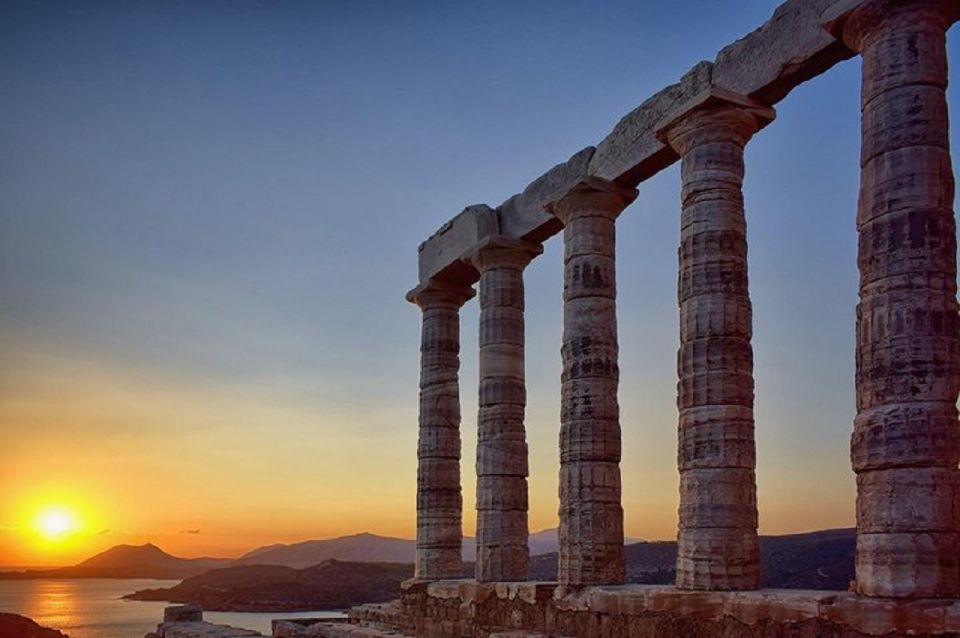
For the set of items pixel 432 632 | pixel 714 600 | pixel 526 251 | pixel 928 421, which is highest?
pixel 526 251

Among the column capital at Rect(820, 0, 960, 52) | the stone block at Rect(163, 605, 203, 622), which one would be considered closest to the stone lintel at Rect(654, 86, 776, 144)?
the column capital at Rect(820, 0, 960, 52)

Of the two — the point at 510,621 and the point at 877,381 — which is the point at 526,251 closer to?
the point at 510,621

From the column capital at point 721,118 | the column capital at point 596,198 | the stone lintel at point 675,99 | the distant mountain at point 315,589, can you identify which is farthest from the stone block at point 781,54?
the distant mountain at point 315,589

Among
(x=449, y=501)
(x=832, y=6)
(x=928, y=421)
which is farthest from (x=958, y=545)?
(x=449, y=501)

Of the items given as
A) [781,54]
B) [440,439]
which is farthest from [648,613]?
[440,439]

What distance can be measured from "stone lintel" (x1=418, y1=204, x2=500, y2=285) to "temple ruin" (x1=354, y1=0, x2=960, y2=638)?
68mm

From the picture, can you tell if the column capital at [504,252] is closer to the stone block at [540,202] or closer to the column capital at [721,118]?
the stone block at [540,202]

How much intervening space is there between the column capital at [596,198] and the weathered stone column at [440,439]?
6.24 m

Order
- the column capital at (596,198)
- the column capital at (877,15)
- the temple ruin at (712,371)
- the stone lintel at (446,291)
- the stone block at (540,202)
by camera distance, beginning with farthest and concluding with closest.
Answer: the stone lintel at (446,291) < the stone block at (540,202) < the column capital at (596,198) < the column capital at (877,15) < the temple ruin at (712,371)

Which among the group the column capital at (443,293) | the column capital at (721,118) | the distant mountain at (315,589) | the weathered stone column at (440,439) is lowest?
the distant mountain at (315,589)

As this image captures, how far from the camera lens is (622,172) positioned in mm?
19297

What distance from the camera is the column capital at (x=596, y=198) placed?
1962 centimetres

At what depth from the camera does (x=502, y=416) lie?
2261 centimetres

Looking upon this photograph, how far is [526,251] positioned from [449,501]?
20.4ft
